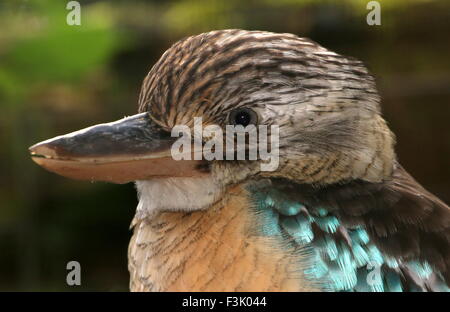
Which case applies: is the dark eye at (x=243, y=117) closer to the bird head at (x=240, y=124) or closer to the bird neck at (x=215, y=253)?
the bird head at (x=240, y=124)

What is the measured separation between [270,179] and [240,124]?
6.2 inches

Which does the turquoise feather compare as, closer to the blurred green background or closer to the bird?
the bird

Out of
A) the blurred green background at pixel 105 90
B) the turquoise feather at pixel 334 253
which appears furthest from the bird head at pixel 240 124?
the blurred green background at pixel 105 90

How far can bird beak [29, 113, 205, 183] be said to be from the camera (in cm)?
185

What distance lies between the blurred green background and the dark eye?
12.0 ft

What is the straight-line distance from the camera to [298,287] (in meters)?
1.78

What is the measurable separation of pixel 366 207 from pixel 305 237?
19cm

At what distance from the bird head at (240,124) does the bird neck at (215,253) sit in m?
0.06

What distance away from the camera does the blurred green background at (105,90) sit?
18.3ft

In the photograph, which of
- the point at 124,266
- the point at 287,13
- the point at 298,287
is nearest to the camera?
the point at 298,287
